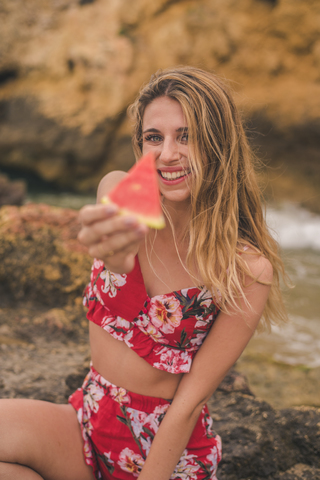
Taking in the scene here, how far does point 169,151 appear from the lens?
5.66 feet

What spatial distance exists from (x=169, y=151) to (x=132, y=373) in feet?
3.40

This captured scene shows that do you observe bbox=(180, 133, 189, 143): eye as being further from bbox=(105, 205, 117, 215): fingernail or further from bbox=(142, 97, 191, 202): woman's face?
bbox=(105, 205, 117, 215): fingernail

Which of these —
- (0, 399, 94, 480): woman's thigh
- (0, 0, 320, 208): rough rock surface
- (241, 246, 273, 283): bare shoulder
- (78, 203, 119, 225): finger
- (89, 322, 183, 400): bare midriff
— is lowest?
(0, 399, 94, 480): woman's thigh

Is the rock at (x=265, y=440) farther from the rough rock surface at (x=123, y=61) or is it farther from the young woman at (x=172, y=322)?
the rough rock surface at (x=123, y=61)

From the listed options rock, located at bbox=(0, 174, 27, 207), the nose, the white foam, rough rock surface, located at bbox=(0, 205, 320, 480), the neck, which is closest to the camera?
the nose

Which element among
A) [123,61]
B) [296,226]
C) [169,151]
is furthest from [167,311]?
[123,61]

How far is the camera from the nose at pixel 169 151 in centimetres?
172

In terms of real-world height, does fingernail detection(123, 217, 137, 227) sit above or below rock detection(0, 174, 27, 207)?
above

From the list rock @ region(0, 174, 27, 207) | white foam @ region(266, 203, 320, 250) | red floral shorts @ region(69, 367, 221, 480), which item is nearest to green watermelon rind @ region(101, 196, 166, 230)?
red floral shorts @ region(69, 367, 221, 480)

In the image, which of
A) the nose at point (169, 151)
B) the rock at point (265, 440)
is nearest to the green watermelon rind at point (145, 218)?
the nose at point (169, 151)

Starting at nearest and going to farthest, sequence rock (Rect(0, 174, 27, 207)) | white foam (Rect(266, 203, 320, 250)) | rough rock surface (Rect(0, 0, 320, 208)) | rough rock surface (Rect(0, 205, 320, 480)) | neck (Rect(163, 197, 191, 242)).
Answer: neck (Rect(163, 197, 191, 242)) → rough rock surface (Rect(0, 205, 320, 480)) → rock (Rect(0, 174, 27, 207)) → white foam (Rect(266, 203, 320, 250)) → rough rock surface (Rect(0, 0, 320, 208))

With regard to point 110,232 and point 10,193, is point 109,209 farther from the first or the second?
point 10,193

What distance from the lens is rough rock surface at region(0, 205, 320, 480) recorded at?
2234mm

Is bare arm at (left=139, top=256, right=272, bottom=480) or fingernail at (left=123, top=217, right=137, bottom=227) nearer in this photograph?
fingernail at (left=123, top=217, right=137, bottom=227)
